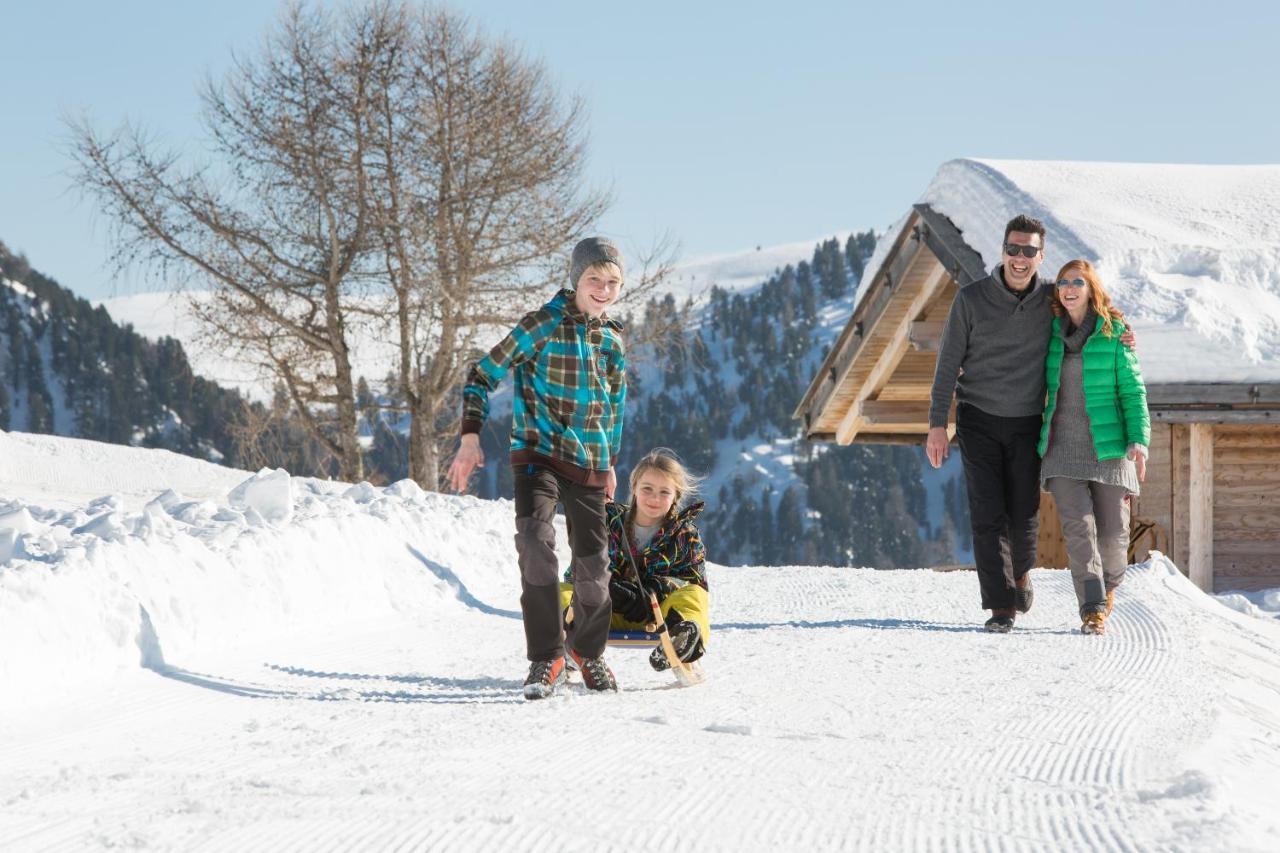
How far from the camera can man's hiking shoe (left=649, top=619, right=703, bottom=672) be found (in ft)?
15.0

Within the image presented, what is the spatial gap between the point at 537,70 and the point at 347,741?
18997mm

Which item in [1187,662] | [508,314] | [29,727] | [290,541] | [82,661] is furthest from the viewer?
[508,314]

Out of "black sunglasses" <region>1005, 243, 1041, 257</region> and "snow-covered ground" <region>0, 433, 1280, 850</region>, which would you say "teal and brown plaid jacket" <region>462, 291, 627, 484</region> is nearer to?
"snow-covered ground" <region>0, 433, 1280, 850</region>

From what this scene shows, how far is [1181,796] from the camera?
9.22 ft

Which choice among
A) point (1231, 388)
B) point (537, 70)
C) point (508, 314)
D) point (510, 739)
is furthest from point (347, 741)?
point (537, 70)

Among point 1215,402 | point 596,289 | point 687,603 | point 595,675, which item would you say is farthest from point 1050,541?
point 596,289

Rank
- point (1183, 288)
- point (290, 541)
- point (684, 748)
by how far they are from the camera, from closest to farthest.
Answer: point (684, 748), point (290, 541), point (1183, 288)

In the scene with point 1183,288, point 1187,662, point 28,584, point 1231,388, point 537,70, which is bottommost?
point 1187,662

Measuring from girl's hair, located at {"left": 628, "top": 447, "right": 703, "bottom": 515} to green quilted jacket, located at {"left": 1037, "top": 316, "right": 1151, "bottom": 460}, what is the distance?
220 cm

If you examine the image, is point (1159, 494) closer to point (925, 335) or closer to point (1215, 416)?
point (1215, 416)

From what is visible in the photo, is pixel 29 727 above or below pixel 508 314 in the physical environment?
below

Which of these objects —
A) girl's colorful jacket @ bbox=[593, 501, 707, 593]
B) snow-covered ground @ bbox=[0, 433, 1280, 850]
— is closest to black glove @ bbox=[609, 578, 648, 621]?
girl's colorful jacket @ bbox=[593, 501, 707, 593]

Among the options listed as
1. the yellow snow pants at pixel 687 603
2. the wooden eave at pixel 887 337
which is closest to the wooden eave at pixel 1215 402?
the wooden eave at pixel 887 337

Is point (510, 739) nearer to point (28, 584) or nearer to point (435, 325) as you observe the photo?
point (28, 584)
